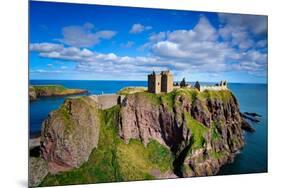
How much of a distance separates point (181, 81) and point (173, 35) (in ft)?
1.95

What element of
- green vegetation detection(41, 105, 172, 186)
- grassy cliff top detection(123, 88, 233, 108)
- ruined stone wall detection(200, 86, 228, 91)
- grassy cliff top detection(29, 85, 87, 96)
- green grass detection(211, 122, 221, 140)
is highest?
ruined stone wall detection(200, 86, 228, 91)

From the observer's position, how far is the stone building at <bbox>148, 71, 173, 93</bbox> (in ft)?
17.7

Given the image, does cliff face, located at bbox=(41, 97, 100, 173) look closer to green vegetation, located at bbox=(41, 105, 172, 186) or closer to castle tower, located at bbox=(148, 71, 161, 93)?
green vegetation, located at bbox=(41, 105, 172, 186)

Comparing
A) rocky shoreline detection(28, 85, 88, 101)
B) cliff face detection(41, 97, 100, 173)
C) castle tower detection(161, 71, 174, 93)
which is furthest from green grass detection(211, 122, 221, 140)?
Result: rocky shoreline detection(28, 85, 88, 101)

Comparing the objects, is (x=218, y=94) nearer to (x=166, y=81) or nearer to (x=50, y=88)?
(x=166, y=81)

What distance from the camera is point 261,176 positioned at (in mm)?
5711

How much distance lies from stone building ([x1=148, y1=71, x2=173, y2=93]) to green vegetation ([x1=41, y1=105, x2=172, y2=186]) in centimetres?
51

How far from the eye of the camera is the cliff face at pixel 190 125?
5.41 meters

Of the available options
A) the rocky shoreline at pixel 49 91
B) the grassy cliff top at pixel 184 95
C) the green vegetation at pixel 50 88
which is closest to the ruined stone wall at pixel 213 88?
the grassy cliff top at pixel 184 95

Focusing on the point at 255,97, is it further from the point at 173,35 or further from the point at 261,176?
the point at 173,35

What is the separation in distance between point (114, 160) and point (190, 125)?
1.09m

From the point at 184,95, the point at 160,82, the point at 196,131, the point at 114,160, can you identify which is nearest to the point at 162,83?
the point at 160,82

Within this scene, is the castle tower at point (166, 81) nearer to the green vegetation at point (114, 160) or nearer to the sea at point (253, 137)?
the green vegetation at point (114, 160)

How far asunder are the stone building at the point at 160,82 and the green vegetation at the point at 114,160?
515 millimetres
